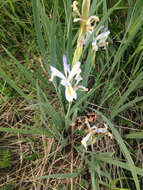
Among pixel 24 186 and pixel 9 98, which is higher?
pixel 9 98

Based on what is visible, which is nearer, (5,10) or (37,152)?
(37,152)

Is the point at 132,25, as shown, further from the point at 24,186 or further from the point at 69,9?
the point at 24,186

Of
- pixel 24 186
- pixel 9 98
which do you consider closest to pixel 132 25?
pixel 9 98

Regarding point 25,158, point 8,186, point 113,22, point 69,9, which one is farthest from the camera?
point 113,22

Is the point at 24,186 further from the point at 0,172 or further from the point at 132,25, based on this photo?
the point at 132,25

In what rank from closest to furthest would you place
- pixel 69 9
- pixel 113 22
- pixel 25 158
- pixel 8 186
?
pixel 69 9, pixel 8 186, pixel 25 158, pixel 113 22

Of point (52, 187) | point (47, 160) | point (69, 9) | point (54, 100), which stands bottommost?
point (52, 187)

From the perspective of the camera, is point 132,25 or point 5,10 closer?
point 132,25

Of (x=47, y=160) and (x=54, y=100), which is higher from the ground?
(x=54, y=100)

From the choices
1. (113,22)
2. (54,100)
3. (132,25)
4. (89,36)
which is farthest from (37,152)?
(113,22)
